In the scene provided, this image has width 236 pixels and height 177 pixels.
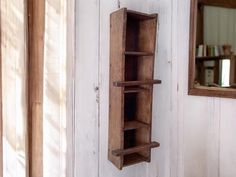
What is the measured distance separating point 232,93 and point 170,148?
450 millimetres

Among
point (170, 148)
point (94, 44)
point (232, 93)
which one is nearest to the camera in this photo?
point (232, 93)

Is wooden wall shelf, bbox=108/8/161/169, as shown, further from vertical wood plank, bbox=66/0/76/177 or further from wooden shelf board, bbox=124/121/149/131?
vertical wood plank, bbox=66/0/76/177

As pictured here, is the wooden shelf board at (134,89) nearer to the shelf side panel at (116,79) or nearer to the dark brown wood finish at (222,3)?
the shelf side panel at (116,79)

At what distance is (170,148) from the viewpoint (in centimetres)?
151

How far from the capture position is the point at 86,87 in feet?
4.53

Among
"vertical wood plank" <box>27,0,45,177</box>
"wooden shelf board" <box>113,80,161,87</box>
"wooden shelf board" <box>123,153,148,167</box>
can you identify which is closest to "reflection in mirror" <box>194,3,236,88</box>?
"wooden shelf board" <box>113,80,161,87</box>

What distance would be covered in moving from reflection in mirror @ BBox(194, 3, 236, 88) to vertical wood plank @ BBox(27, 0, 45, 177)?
2.43 feet

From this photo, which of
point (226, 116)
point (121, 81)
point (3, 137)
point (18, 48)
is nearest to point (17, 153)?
point (3, 137)

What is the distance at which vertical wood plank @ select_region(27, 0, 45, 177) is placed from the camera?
4.31 ft

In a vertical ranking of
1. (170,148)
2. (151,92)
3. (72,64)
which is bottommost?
(170,148)

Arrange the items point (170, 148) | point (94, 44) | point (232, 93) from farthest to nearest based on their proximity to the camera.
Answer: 1. point (170, 148)
2. point (94, 44)
3. point (232, 93)

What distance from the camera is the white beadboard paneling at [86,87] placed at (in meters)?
1.35

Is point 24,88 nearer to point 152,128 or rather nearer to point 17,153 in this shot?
point 17,153

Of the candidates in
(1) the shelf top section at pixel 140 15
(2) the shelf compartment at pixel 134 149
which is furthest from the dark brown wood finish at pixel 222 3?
(2) the shelf compartment at pixel 134 149
